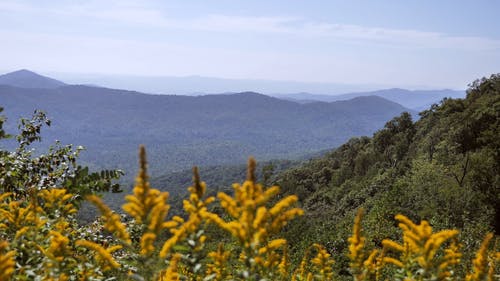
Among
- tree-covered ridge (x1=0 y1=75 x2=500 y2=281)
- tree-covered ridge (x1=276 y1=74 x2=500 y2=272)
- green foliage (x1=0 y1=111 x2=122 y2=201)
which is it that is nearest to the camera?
tree-covered ridge (x1=0 y1=75 x2=500 y2=281)

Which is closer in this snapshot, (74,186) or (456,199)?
(74,186)

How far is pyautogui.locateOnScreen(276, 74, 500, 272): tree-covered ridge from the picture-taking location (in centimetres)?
3469

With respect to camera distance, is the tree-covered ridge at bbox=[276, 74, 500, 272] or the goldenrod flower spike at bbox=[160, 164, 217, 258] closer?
the goldenrod flower spike at bbox=[160, 164, 217, 258]

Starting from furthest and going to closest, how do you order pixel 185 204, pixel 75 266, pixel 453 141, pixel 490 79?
1. pixel 490 79
2. pixel 453 141
3. pixel 75 266
4. pixel 185 204

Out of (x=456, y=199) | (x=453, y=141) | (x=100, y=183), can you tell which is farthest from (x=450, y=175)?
(x=100, y=183)

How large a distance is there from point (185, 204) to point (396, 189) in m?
41.6

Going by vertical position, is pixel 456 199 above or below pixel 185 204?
below

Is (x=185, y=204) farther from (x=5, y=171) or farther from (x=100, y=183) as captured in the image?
(x=5, y=171)

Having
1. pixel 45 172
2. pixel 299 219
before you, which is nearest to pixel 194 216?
pixel 45 172

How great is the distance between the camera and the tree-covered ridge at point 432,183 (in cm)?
3469

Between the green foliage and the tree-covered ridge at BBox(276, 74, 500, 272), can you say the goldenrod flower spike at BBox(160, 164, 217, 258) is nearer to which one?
the green foliage

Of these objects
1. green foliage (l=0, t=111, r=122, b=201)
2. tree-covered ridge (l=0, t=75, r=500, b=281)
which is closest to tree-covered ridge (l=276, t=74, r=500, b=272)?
tree-covered ridge (l=0, t=75, r=500, b=281)

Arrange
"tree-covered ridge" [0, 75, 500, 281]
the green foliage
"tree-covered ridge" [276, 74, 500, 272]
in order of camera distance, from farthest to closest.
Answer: "tree-covered ridge" [276, 74, 500, 272] < the green foliage < "tree-covered ridge" [0, 75, 500, 281]

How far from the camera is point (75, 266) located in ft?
16.0
